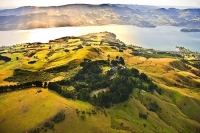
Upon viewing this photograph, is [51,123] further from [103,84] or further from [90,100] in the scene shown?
[103,84]

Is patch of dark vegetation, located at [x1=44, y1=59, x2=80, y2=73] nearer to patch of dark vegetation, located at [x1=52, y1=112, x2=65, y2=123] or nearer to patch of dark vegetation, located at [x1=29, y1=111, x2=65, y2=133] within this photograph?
patch of dark vegetation, located at [x1=52, y1=112, x2=65, y2=123]

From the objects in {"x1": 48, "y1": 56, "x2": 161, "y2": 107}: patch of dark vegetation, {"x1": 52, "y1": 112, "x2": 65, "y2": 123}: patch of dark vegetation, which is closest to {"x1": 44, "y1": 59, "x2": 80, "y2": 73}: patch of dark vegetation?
{"x1": 48, "y1": 56, "x2": 161, "y2": 107}: patch of dark vegetation

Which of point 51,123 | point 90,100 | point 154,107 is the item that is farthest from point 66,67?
point 51,123

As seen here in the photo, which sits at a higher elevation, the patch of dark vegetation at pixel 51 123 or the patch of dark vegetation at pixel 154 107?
the patch of dark vegetation at pixel 51 123

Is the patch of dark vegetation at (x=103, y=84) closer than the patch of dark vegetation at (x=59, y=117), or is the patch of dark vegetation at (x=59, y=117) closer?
the patch of dark vegetation at (x=59, y=117)

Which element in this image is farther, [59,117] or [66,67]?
[66,67]

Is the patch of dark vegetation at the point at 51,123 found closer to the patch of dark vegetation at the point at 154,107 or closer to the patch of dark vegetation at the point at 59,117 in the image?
the patch of dark vegetation at the point at 59,117

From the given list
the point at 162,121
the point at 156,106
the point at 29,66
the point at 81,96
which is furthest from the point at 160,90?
the point at 29,66

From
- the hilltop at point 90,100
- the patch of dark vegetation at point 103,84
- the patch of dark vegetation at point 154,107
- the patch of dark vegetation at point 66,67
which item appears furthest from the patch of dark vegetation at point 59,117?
the patch of dark vegetation at point 66,67

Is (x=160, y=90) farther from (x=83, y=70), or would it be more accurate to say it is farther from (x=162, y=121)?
(x=83, y=70)
